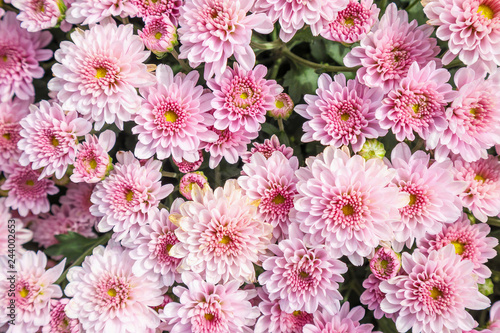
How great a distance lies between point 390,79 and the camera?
118 centimetres

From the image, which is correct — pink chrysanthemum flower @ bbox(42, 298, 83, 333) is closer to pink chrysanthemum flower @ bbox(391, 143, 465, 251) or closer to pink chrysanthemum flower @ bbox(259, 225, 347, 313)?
pink chrysanthemum flower @ bbox(259, 225, 347, 313)

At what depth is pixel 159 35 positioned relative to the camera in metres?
1.22

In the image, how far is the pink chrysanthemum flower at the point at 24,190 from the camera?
156 centimetres

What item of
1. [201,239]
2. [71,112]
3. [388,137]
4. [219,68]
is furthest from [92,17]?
[388,137]

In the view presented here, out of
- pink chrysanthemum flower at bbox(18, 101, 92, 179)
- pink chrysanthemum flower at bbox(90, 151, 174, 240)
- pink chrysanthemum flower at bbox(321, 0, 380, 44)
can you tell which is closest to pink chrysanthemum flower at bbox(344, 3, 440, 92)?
pink chrysanthemum flower at bbox(321, 0, 380, 44)

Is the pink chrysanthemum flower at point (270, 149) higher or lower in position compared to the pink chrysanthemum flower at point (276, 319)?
higher

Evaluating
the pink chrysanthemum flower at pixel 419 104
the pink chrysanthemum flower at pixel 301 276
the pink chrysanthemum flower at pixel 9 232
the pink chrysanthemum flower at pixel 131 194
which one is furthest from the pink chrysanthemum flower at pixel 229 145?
the pink chrysanthemum flower at pixel 9 232

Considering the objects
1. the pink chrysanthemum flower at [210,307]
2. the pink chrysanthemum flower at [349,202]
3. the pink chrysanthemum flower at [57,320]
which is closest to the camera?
the pink chrysanthemum flower at [349,202]

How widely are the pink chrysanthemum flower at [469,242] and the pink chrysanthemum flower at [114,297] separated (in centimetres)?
81

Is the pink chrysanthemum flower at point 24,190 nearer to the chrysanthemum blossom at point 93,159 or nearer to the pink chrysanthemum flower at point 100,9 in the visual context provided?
the chrysanthemum blossom at point 93,159

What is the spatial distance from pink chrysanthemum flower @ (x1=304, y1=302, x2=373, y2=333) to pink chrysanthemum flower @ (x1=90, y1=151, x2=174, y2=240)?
57 cm

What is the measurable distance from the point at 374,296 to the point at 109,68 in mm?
1009

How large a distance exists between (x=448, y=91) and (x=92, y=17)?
3.34ft

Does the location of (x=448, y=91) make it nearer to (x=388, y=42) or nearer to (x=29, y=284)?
(x=388, y=42)
